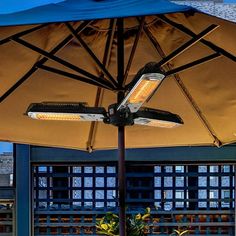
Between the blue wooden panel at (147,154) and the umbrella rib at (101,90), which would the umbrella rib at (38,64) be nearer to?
the umbrella rib at (101,90)

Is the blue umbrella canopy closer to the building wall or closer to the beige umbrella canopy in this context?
the beige umbrella canopy

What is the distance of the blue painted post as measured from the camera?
16.4ft

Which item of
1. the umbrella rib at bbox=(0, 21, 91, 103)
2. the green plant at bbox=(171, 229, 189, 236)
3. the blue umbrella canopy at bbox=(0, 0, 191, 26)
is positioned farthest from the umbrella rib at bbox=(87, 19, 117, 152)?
the green plant at bbox=(171, 229, 189, 236)

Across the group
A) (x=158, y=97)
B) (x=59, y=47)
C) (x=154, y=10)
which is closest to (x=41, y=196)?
(x=158, y=97)

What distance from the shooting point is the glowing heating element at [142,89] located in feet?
5.66

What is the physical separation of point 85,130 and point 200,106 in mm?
914

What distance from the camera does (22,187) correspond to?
5.00m

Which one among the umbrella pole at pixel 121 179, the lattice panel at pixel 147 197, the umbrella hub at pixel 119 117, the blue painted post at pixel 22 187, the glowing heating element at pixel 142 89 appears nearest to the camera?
the glowing heating element at pixel 142 89

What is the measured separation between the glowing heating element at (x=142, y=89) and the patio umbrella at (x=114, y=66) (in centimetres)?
9

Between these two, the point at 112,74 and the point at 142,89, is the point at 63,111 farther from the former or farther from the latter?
the point at 112,74

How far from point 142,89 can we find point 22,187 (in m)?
3.52

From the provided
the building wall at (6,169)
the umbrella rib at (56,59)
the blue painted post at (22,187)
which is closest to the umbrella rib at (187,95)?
the umbrella rib at (56,59)

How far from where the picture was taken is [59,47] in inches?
92.9

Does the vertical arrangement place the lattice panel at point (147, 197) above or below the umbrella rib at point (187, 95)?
below
